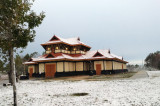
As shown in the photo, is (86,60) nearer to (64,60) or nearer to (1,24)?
(64,60)

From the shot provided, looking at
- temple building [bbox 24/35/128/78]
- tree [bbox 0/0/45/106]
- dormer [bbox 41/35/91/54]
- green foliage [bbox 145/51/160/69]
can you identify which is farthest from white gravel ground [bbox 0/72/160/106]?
green foliage [bbox 145/51/160/69]

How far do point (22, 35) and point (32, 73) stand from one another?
A: 1345 inches

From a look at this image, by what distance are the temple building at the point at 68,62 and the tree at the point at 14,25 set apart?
23472 mm

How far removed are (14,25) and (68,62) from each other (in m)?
26.8

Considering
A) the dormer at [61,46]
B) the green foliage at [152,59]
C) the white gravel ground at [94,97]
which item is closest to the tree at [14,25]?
the white gravel ground at [94,97]

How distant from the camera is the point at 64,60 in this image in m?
33.2

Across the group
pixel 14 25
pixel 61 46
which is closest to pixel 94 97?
pixel 14 25

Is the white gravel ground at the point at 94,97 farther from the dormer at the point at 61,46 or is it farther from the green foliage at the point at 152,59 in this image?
the green foliage at the point at 152,59

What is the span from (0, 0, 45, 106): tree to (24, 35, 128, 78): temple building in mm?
23472

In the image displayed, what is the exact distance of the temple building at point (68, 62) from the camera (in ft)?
109

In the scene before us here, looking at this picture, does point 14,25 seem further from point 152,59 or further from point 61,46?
point 152,59

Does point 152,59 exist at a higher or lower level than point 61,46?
lower

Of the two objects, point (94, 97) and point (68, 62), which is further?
point (68, 62)

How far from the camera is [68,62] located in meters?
34.7
